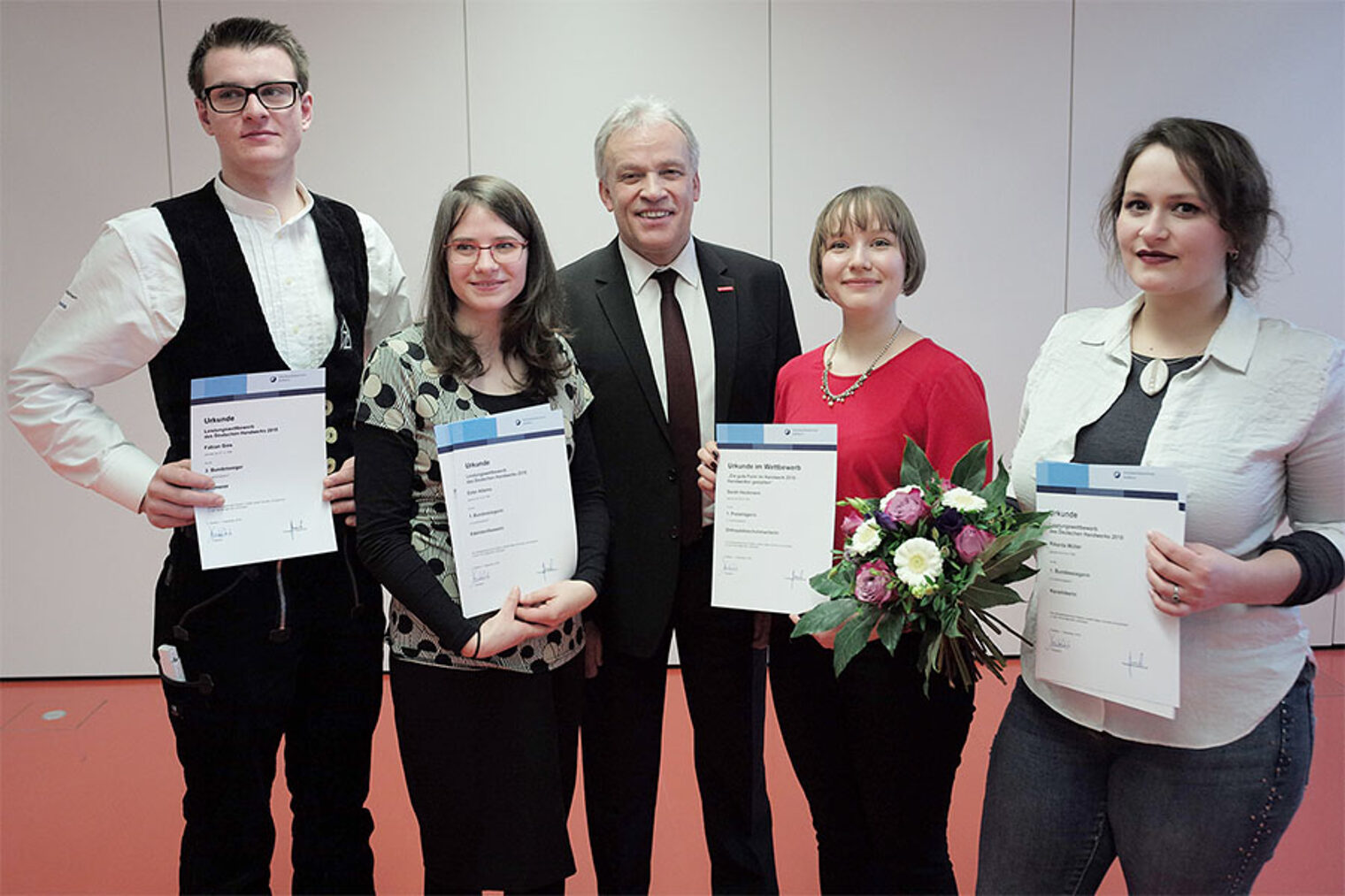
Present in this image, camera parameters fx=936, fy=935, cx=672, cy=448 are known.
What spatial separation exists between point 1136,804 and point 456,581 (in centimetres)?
128

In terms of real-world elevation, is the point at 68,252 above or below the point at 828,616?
above

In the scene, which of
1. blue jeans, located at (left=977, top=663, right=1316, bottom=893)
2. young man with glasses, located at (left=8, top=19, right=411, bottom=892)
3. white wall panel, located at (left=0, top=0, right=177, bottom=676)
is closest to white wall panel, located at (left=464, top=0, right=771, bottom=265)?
white wall panel, located at (left=0, top=0, right=177, bottom=676)

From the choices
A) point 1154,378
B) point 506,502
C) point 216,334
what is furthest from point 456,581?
point 1154,378

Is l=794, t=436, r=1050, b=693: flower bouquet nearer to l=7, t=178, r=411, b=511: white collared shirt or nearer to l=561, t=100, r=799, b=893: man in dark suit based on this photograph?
l=561, t=100, r=799, b=893: man in dark suit

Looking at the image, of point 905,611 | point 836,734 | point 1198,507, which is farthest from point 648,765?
point 1198,507

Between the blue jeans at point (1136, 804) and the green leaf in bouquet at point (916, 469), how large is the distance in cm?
44

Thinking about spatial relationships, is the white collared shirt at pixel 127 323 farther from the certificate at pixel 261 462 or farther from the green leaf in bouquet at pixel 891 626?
the green leaf in bouquet at pixel 891 626

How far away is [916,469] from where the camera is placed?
1719 millimetres

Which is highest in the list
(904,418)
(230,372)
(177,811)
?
(230,372)

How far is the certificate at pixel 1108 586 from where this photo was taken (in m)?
1.47

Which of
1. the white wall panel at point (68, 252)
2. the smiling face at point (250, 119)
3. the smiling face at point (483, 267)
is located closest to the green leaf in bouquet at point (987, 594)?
the smiling face at point (483, 267)

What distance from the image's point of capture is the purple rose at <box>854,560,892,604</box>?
1.62 meters

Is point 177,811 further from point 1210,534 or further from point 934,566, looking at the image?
point 1210,534

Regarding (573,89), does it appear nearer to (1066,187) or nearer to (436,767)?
(1066,187)
